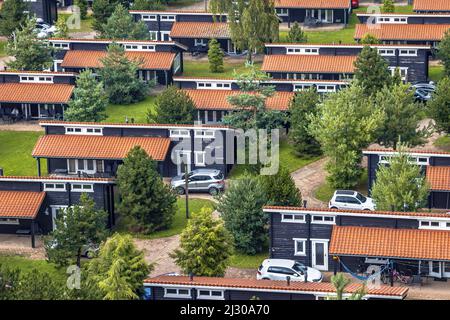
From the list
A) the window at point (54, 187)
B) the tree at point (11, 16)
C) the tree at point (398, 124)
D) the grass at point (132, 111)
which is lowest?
the window at point (54, 187)

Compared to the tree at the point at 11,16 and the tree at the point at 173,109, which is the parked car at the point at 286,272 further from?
the tree at the point at 11,16

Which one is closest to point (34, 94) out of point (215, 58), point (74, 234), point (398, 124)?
point (215, 58)

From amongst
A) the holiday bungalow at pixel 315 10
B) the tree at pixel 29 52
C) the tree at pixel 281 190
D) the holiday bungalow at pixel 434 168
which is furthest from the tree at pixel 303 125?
the holiday bungalow at pixel 315 10

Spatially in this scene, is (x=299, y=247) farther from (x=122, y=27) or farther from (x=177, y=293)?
(x=122, y=27)

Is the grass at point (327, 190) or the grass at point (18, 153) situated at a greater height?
the grass at point (18, 153)

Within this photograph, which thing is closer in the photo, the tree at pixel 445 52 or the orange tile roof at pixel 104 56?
the tree at pixel 445 52

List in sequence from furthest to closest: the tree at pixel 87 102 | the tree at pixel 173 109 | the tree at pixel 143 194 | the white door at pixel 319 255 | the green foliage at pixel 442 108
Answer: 1. the tree at pixel 87 102
2. the tree at pixel 173 109
3. the green foliage at pixel 442 108
4. the tree at pixel 143 194
5. the white door at pixel 319 255
